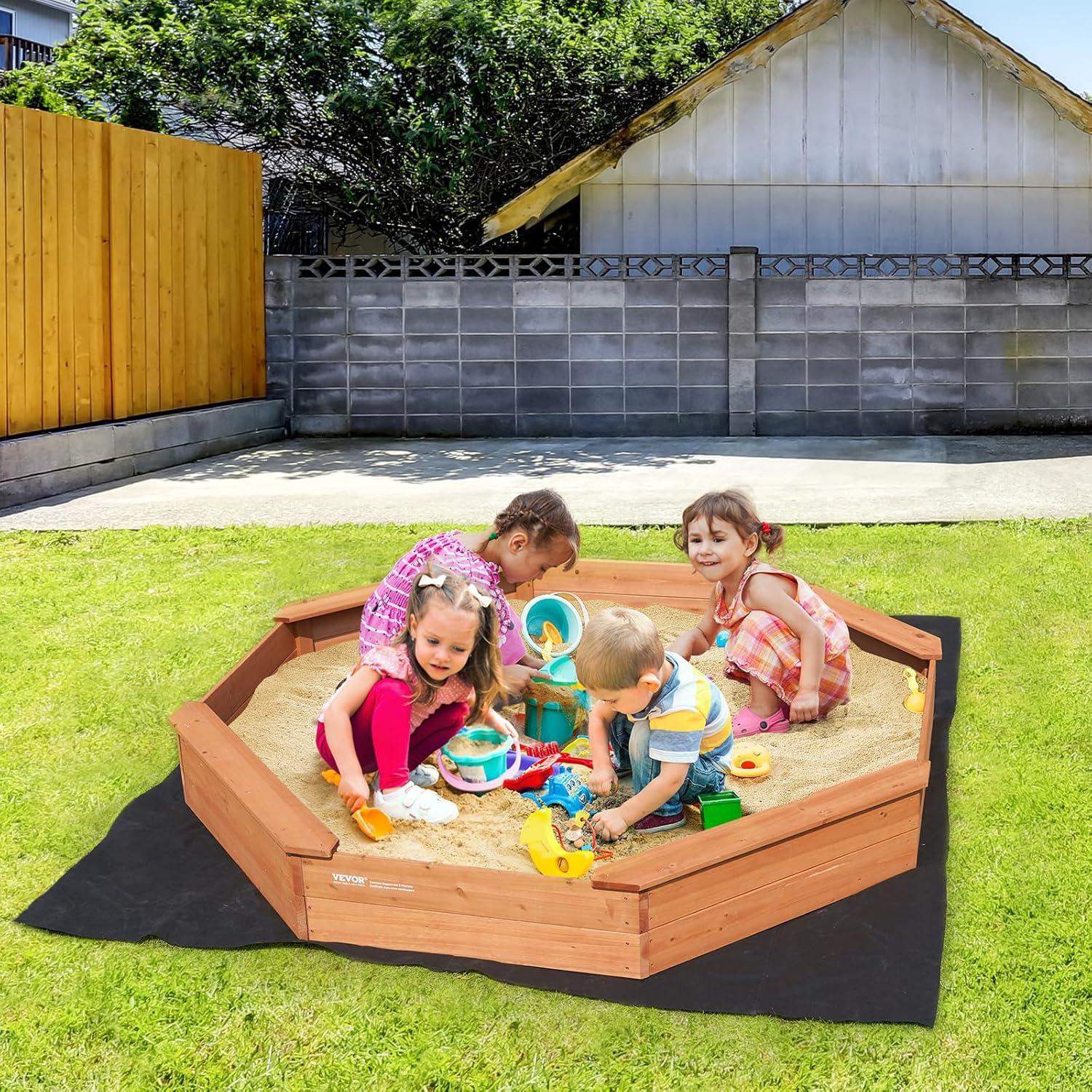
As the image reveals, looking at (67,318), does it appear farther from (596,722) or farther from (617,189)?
(596,722)

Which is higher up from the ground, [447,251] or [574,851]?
[447,251]

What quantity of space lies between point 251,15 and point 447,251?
3345mm

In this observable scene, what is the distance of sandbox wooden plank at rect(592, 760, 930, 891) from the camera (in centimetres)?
295

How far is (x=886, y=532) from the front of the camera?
741 centimetres

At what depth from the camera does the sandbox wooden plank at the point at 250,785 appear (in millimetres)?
3174

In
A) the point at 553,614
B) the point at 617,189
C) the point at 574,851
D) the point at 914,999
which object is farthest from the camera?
the point at 617,189

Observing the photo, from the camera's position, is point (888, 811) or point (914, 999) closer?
point (914, 999)

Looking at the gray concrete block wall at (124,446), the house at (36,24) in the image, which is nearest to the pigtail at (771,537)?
the gray concrete block wall at (124,446)

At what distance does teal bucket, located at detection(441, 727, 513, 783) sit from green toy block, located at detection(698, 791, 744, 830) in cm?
69

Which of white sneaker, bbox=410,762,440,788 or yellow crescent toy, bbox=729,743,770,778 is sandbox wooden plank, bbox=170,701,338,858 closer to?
white sneaker, bbox=410,762,440,788

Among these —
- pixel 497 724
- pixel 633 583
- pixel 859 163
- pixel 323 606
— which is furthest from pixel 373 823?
pixel 859 163

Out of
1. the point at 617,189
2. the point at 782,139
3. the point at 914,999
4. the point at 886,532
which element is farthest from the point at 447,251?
the point at 914,999

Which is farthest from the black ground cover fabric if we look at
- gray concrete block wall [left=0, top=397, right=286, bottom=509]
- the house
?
the house

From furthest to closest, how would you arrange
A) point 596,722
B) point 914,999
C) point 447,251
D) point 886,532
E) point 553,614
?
1. point 447,251
2. point 886,532
3. point 553,614
4. point 596,722
5. point 914,999
